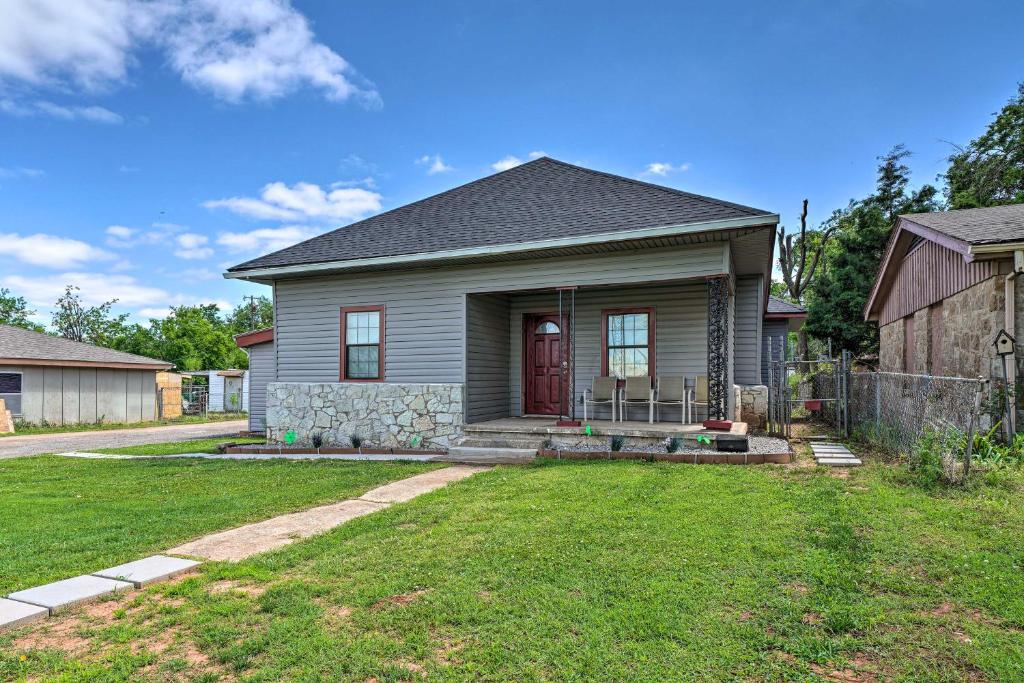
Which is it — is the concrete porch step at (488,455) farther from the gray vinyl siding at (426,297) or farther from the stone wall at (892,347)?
the stone wall at (892,347)

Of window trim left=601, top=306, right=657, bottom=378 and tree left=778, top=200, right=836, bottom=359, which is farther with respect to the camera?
tree left=778, top=200, right=836, bottom=359

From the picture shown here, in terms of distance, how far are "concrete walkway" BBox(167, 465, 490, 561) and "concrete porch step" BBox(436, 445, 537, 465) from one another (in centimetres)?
152

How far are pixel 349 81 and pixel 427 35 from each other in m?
3.12

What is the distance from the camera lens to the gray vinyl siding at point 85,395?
18.6 metres

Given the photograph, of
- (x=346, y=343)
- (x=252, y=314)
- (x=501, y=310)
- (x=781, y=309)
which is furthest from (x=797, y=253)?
(x=252, y=314)

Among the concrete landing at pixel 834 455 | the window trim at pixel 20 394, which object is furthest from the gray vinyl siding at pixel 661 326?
the window trim at pixel 20 394

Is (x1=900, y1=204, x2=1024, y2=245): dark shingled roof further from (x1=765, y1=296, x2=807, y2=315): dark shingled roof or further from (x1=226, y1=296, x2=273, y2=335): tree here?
(x1=226, y1=296, x2=273, y2=335): tree

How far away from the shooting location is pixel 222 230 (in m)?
34.4

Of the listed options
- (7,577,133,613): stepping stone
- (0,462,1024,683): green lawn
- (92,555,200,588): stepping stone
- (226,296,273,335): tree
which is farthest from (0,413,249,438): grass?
(226,296,273,335): tree

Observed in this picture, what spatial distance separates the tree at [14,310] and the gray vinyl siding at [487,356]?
42.2 meters

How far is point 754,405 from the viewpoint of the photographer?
10539 millimetres

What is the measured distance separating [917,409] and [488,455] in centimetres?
571

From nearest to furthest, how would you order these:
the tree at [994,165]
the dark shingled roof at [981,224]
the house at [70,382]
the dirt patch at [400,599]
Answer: the dirt patch at [400,599], the dark shingled roof at [981,224], the tree at [994,165], the house at [70,382]

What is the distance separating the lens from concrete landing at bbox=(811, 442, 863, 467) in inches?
275
